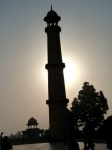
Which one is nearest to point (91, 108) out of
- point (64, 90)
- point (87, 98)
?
point (87, 98)

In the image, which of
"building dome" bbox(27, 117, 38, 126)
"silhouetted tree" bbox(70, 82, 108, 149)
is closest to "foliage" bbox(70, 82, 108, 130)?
"silhouetted tree" bbox(70, 82, 108, 149)

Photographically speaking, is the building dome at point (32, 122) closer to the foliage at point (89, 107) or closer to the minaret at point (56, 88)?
the foliage at point (89, 107)

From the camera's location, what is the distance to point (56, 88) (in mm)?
41469

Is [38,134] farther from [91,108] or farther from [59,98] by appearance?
[59,98]

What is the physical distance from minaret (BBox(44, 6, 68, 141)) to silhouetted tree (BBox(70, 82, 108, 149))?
9.57 metres

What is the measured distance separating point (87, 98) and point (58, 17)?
16.8 meters

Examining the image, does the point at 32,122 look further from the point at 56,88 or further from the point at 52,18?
the point at 52,18

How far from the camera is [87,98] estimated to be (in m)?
52.2

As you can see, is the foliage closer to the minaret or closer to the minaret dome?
the minaret

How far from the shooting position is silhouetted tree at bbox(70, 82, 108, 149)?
4975 centimetres

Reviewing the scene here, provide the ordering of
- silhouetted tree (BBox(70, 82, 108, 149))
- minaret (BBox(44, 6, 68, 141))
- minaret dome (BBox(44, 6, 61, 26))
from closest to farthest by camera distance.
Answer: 1. minaret (BBox(44, 6, 68, 141))
2. minaret dome (BBox(44, 6, 61, 26))
3. silhouetted tree (BBox(70, 82, 108, 149))

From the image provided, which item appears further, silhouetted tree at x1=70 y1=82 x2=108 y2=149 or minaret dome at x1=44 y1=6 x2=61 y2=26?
silhouetted tree at x1=70 y1=82 x2=108 y2=149

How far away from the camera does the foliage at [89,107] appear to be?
163 feet

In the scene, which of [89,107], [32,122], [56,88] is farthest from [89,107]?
[32,122]
